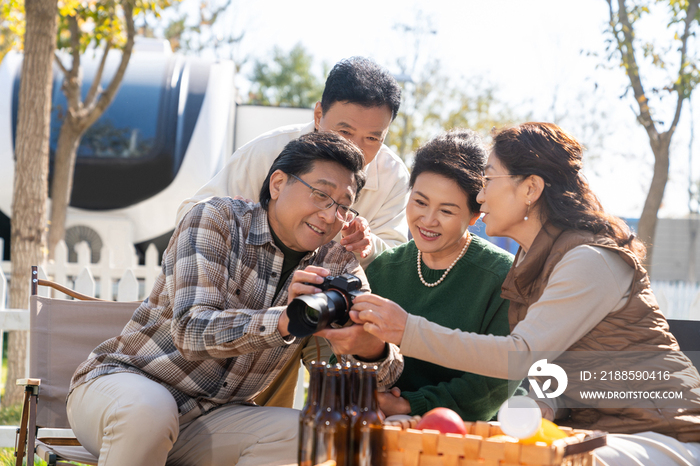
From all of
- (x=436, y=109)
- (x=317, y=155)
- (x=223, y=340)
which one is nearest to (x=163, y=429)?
(x=223, y=340)

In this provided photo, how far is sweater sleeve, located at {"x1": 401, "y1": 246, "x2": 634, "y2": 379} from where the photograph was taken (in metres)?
2.05

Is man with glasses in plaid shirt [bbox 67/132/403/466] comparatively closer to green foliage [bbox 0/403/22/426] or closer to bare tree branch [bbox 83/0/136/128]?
green foliage [bbox 0/403/22/426]

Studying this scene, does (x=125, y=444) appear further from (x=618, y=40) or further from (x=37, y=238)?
(x=618, y=40)

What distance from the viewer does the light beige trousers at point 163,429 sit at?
2.25 metres

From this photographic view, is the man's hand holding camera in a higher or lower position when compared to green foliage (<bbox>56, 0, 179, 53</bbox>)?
lower

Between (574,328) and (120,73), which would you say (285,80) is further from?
(574,328)

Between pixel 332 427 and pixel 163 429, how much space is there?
87 cm


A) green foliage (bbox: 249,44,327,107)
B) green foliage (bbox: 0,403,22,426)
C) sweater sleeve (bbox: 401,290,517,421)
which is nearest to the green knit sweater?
sweater sleeve (bbox: 401,290,517,421)

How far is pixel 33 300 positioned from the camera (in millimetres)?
3438

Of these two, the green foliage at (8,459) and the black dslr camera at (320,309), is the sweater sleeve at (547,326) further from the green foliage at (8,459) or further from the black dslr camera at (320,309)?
the green foliage at (8,459)

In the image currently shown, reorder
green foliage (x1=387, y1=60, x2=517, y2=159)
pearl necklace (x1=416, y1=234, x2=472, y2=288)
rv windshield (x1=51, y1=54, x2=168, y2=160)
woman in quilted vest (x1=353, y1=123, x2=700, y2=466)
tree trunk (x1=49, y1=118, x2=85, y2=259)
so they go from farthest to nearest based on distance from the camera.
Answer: green foliage (x1=387, y1=60, x2=517, y2=159) → rv windshield (x1=51, y1=54, x2=168, y2=160) → tree trunk (x1=49, y1=118, x2=85, y2=259) → pearl necklace (x1=416, y1=234, x2=472, y2=288) → woman in quilted vest (x1=353, y1=123, x2=700, y2=466)

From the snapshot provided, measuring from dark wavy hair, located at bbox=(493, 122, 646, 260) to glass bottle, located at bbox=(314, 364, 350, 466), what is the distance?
43.9 inches

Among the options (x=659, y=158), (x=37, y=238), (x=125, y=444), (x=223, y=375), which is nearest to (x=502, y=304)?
(x=223, y=375)

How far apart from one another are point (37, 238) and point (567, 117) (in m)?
18.8
